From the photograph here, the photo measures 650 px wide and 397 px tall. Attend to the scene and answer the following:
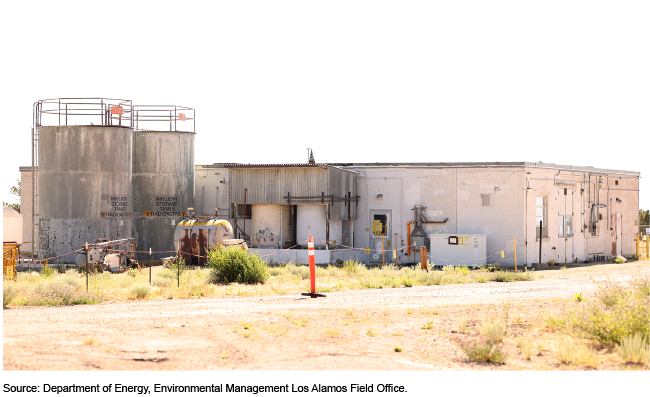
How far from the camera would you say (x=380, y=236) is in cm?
3112

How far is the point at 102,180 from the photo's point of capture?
2752cm

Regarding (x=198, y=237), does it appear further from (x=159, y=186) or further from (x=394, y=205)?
(x=394, y=205)

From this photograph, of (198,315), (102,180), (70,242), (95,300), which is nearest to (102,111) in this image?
(102,180)

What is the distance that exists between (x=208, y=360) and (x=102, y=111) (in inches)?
851

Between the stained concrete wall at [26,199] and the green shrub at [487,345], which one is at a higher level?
the stained concrete wall at [26,199]

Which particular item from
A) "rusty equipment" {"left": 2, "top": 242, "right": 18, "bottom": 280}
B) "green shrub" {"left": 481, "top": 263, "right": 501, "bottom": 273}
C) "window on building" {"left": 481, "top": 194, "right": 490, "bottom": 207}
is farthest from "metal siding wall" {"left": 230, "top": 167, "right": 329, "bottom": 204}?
"rusty equipment" {"left": 2, "top": 242, "right": 18, "bottom": 280}

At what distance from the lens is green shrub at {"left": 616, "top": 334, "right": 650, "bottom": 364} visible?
29.0ft

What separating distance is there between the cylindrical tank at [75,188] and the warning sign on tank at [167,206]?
8.49 ft

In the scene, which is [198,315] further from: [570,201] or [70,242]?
[570,201]

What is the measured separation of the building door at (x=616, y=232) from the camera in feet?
119

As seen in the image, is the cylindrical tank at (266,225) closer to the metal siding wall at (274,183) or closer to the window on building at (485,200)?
the metal siding wall at (274,183)

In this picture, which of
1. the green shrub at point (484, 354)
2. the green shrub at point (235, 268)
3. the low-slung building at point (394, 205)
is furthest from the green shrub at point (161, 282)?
the green shrub at point (484, 354)

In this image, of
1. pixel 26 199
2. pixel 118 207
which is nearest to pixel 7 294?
pixel 118 207

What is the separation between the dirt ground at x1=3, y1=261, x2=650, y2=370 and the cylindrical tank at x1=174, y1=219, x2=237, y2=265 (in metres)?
10.5
